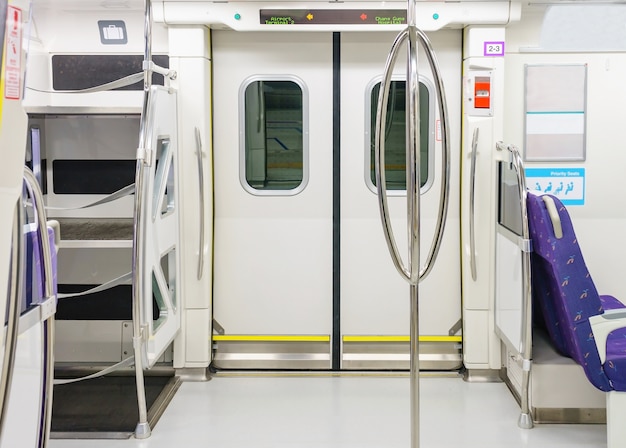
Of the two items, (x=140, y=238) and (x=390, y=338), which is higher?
(x=140, y=238)

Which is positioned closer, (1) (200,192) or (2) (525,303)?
(2) (525,303)

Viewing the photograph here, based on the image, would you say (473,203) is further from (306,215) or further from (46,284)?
(46,284)

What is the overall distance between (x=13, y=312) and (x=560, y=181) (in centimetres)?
368

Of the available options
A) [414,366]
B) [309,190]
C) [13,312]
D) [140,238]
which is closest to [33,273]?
[13,312]

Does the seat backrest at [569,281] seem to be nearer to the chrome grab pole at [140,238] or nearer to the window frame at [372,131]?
the window frame at [372,131]

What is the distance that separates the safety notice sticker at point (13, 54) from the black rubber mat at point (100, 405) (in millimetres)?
2687

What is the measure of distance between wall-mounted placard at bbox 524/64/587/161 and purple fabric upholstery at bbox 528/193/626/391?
975mm

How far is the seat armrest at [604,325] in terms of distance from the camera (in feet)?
11.3

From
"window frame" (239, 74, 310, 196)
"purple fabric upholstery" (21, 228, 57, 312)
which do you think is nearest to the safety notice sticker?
"purple fabric upholstery" (21, 228, 57, 312)

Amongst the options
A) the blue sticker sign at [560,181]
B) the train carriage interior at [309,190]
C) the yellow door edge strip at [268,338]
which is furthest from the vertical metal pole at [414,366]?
the blue sticker sign at [560,181]

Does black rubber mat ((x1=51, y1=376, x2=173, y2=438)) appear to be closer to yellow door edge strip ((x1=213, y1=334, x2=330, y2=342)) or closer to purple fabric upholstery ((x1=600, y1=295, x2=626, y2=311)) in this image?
yellow door edge strip ((x1=213, y1=334, x2=330, y2=342))

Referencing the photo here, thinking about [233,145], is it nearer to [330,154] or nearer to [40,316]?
[330,154]

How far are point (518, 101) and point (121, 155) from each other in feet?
8.15

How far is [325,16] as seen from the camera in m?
4.29
